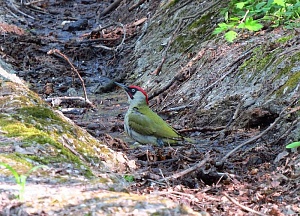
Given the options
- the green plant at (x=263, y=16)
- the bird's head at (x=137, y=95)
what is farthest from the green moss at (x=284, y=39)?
the bird's head at (x=137, y=95)

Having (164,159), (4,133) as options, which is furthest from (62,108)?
(4,133)

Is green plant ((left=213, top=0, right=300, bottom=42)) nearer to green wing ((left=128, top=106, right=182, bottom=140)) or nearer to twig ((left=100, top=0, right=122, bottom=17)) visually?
green wing ((left=128, top=106, right=182, bottom=140))

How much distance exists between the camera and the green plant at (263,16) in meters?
7.93

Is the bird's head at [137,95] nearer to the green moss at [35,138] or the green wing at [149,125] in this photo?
the green wing at [149,125]

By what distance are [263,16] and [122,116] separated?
2811mm

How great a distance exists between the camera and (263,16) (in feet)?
30.2

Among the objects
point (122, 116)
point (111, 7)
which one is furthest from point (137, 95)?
point (111, 7)

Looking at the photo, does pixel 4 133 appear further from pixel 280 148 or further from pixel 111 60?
pixel 111 60

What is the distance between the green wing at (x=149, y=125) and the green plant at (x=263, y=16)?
1.70 metres

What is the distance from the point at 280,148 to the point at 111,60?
8.20 m

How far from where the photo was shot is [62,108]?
9.24 metres

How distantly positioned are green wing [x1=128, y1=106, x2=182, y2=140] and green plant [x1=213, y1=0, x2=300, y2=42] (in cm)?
170

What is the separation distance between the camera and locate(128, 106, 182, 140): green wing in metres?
6.64

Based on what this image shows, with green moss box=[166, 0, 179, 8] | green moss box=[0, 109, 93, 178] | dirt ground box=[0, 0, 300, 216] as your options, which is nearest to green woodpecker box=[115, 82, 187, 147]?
dirt ground box=[0, 0, 300, 216]
